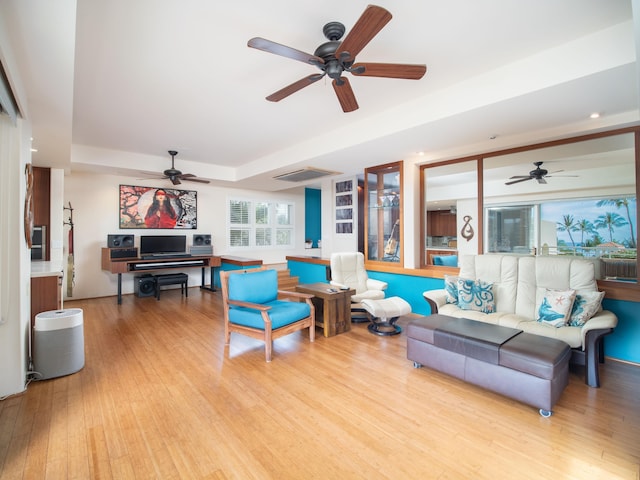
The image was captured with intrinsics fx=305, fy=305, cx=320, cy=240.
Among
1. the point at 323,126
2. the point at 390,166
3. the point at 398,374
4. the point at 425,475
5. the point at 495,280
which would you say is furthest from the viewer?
the point at 390,166

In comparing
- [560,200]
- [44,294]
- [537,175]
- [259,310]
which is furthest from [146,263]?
[560,200]

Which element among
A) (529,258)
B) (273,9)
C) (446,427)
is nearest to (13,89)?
(273,9)

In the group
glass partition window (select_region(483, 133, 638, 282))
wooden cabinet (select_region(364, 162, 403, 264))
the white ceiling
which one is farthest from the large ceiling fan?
wooden cabinet (select_region(364, 162, 403, 264))

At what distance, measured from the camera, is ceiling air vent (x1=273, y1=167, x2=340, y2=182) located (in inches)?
222

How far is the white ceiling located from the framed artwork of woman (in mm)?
1874

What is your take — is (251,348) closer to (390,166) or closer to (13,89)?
(13,89)

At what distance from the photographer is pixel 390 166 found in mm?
5254

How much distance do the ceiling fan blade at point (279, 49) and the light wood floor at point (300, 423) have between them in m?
2.48

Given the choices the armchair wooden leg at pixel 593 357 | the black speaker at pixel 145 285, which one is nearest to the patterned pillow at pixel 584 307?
the armchair wooden leg at pixel 593 357

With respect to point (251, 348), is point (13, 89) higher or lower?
higher

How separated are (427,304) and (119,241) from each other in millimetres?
5791

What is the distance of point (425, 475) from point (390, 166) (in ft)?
14.6

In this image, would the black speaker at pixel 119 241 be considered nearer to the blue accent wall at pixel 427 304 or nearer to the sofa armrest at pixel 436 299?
the blue accent wall at pixel 427 304

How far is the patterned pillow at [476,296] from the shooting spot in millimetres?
3473
